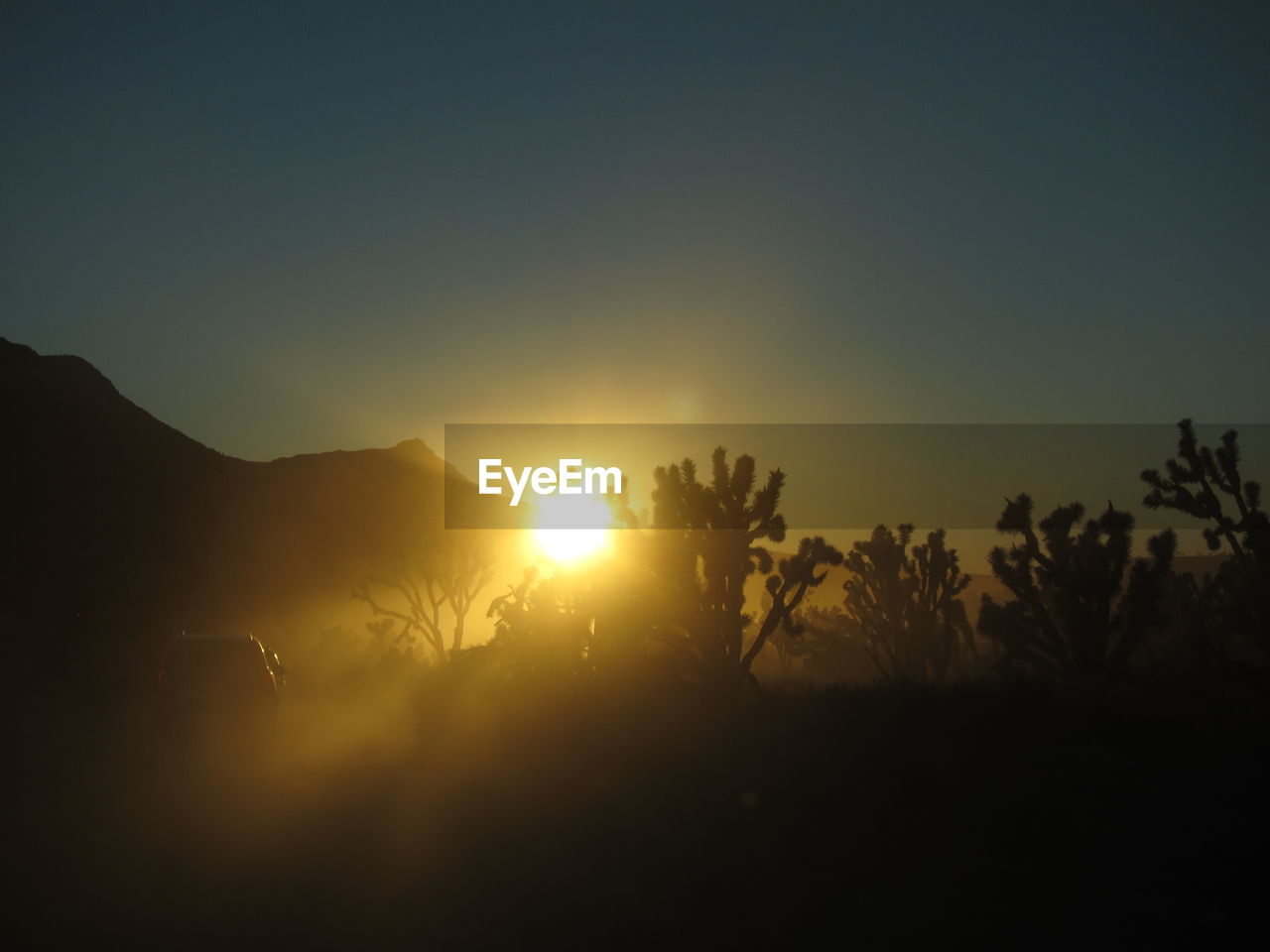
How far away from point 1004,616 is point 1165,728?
12.6 m

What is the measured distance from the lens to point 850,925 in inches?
249

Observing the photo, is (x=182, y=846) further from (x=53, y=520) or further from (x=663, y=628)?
(x=53, y=520)

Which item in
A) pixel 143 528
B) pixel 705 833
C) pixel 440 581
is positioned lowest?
pixel 705 833

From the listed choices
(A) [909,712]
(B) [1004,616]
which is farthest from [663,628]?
(A) [909,712]

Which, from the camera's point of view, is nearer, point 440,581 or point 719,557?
point 719,557

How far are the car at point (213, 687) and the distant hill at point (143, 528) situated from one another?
2414 centimetres

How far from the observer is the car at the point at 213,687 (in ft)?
48.3

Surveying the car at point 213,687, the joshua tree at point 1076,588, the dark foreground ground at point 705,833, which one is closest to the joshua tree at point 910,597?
the joshua tree at point 1076,588

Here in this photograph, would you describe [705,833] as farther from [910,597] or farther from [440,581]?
[440,581]

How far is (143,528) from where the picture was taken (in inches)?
2245

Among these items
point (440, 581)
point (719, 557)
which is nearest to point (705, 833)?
point (719, 557)

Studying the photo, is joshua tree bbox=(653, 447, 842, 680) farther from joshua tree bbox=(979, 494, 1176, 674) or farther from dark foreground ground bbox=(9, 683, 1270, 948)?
dark foreground ground bbox=(9, 683, 1270, 948)

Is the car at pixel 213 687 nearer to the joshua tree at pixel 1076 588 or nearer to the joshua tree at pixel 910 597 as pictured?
the joshua tree at pixel 1076 588

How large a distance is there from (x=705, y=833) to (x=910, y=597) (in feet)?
103
